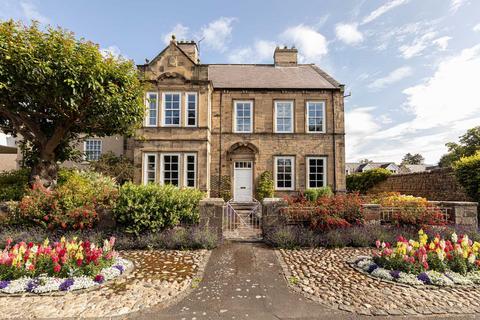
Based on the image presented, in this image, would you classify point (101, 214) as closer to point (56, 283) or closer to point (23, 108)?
point (56, 283)

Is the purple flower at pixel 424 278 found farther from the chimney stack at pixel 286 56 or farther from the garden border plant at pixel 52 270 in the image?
the chimney stack at pixel 286 56

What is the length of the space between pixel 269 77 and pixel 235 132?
5108mm

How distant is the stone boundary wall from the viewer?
39.8 ft

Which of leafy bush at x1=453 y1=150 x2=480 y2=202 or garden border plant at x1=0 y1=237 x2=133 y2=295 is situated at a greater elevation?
leafy bush at x1=453 y1=150 x2=480 y2=202

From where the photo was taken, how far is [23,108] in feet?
27.0

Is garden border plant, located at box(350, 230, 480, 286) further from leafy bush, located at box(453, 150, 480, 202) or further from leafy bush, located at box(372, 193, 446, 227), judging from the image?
leafy bush, located at box(453, 150, 480, 202)

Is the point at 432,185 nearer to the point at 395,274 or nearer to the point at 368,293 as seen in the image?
the point at 395,274

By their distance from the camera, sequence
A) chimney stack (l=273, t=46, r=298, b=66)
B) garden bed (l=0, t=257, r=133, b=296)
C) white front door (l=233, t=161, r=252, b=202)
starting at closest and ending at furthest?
garden bed (l=0, t=257, r=133, b=296) < white front door (l=233, t=161, r=252, b=202) < chimney stack (l=273, t=46, r=298, b=66)

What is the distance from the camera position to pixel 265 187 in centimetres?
1573

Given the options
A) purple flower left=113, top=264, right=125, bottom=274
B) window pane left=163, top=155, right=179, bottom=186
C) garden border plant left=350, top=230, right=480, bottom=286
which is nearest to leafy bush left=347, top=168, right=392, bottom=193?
window pane left=163, top=155, right=179, bottom=186

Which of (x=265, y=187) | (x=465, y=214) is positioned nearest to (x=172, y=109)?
(x=265, y=187)

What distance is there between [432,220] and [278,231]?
4.85 meters

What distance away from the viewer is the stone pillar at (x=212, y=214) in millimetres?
7512

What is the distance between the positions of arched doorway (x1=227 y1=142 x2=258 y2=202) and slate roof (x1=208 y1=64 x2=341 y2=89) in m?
4.12
